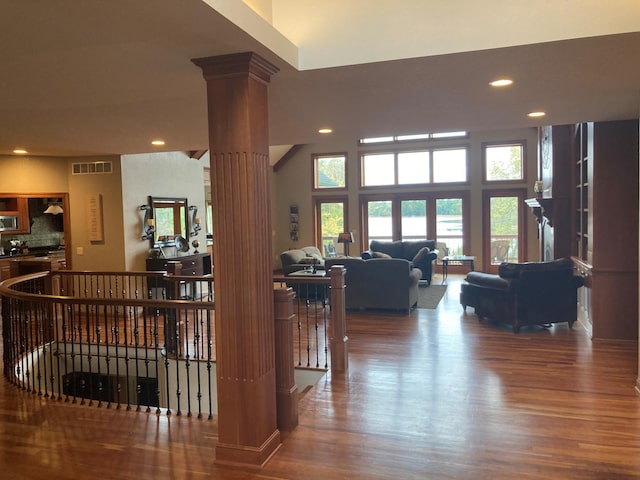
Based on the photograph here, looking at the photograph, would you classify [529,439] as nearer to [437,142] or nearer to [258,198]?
[258,198]

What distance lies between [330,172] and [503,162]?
455 cm

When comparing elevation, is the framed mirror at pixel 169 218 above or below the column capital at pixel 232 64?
below

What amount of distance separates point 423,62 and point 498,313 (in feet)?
14.2

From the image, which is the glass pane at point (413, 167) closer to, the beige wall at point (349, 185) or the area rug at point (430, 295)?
the beige wall at point (349, 185)

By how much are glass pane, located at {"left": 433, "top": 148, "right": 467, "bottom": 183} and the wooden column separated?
9889 millimetres

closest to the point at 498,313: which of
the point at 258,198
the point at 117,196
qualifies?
the point at 258,198

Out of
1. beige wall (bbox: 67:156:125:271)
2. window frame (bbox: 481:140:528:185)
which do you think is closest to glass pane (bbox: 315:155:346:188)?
window frame (bbox: 481:140:528:185)

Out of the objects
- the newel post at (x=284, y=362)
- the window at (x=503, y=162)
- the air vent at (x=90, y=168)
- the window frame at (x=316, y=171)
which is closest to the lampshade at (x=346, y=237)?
the window frame at (x=316, y=171)

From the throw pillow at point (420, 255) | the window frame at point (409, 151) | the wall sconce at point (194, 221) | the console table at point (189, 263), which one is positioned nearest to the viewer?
the console table at point (189, 263)

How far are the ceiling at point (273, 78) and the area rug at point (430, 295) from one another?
3567mm

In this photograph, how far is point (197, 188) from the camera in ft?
31.4

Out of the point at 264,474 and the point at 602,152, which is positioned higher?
the point at 602,152

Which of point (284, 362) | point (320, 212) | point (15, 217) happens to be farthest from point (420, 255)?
point (15, 217)

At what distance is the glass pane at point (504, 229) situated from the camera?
468 inches
